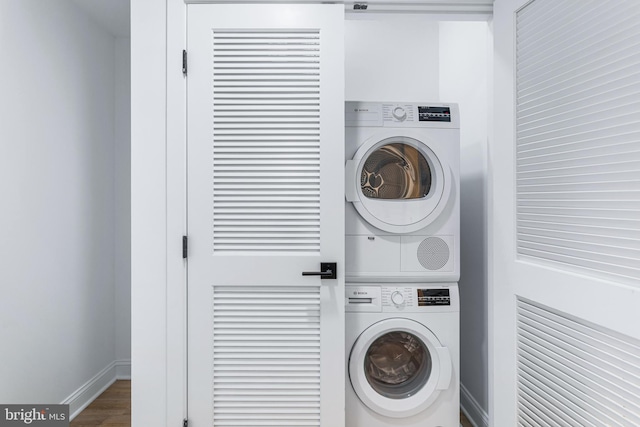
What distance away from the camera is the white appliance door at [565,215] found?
1029 mm

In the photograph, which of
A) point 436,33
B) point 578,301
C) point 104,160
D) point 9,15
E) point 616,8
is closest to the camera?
point 616,8

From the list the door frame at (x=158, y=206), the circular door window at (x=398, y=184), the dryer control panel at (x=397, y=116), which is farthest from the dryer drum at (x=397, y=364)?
the dryer control panel at (x=397, y=116)

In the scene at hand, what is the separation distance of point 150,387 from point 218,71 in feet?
4.59

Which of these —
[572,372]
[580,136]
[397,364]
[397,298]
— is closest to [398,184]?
[397,298]

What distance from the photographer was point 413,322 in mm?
1810

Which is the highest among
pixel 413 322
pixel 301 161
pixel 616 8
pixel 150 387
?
pixel 616 8

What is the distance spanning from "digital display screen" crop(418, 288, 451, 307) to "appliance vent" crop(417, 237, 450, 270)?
0.37 feet

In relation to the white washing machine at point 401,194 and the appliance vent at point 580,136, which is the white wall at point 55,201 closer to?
the white washing machine at point 401,194

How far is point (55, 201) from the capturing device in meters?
2.06

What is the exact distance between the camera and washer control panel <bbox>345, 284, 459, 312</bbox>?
1817 millimetres

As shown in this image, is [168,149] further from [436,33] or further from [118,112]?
[436,33]

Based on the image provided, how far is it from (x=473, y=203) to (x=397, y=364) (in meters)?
0.99

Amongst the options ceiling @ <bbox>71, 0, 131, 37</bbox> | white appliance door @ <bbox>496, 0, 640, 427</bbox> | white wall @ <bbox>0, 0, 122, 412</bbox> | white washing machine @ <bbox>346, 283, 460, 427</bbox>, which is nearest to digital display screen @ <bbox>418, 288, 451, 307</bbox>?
white washing machine @ <bbox>346, 283, 460, 427</bbox>

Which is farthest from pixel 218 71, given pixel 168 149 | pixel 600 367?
pixel 600 367
